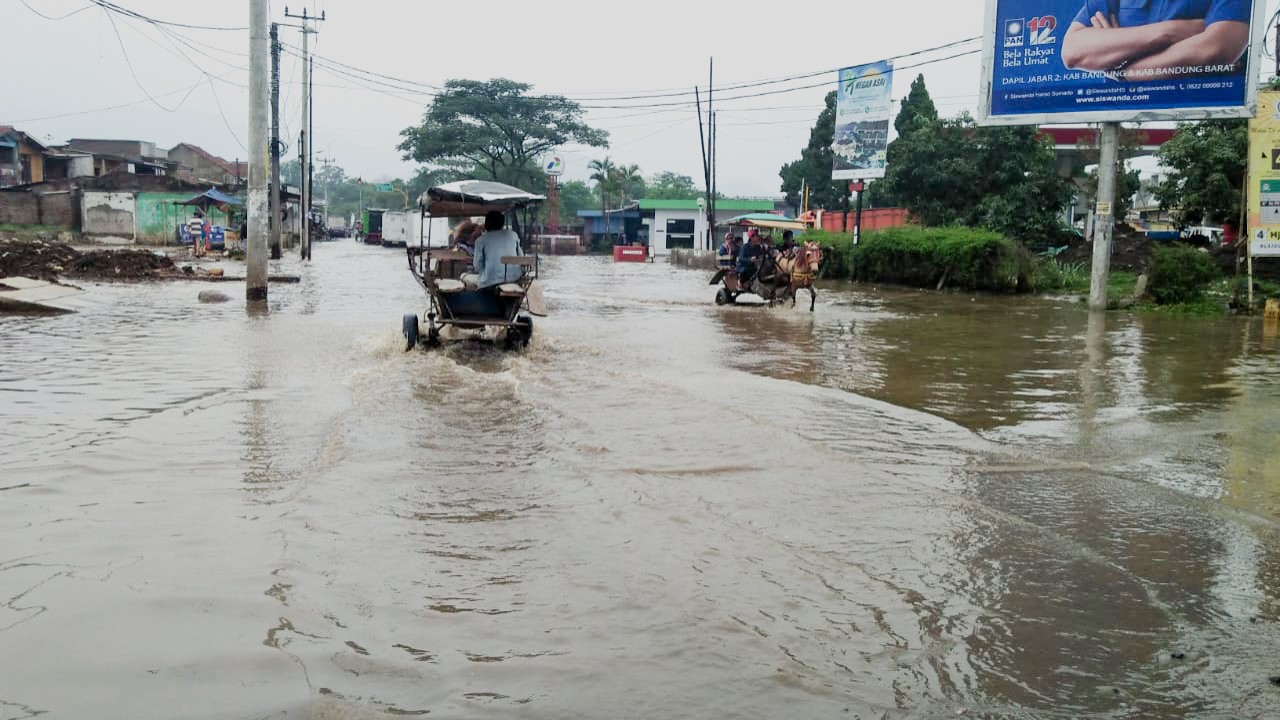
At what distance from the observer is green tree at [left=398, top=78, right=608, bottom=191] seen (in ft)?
210

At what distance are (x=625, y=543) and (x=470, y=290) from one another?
7263 mm

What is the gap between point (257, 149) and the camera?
17.9m

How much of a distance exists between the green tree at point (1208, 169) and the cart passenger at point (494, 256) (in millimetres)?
19450

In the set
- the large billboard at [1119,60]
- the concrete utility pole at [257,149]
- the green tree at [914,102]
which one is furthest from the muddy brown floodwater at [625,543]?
the green tree at [914,102]

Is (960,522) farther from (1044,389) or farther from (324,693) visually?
(1044,389)

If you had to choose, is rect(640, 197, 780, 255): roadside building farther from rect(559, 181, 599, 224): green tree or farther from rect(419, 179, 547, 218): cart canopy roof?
rect(419, 179, 547, 218): cart canopy roof

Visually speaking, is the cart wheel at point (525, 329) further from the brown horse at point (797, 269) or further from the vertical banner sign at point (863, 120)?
the vertical banner sign at point (863, 120)

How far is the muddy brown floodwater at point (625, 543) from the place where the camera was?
3488mm

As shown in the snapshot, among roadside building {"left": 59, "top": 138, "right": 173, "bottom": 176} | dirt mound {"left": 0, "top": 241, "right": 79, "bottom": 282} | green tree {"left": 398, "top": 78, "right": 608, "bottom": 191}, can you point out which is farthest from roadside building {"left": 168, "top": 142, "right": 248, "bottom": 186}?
dirt mound {"left": 0, "top": 241, "right": 79, "bottom": 282}

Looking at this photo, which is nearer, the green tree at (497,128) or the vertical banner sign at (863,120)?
the vertical banner sign at (863,120)

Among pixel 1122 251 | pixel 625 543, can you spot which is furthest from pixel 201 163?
pixel 625 543

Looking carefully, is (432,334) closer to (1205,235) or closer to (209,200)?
(1205,235)

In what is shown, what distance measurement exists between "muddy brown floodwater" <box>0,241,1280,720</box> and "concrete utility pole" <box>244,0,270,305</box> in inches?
287

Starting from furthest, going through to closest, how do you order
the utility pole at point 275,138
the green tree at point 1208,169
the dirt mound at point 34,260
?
1. the utility pole at point 275,138
2. the green tree at point 1208,169
3. the dirt mound at point 34,260
